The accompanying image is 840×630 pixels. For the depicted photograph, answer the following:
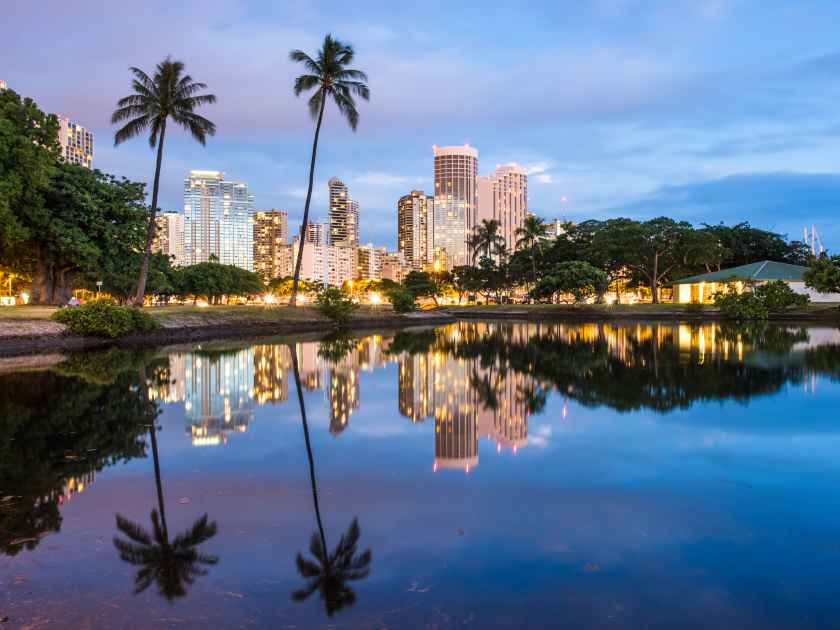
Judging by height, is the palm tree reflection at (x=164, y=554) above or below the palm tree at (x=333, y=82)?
below

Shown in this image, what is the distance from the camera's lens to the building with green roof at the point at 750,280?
236 ft

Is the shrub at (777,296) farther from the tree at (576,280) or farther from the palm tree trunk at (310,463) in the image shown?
the palm tree trunk at (310,463)

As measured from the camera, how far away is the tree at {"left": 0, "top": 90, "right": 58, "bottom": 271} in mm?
30125

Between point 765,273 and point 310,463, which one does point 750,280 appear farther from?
point 310,463

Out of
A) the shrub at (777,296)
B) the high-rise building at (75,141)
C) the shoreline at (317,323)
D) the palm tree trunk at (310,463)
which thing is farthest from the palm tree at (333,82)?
the high-rise building at (75,141)

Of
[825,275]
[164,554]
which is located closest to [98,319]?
[164,554]

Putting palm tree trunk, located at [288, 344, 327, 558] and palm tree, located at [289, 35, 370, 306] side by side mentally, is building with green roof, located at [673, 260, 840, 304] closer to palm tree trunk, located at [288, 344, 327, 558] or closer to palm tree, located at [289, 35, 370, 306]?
palm tree, located at [289, 35, 370, 306]

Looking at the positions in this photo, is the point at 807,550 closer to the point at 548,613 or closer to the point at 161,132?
the point at 548,613

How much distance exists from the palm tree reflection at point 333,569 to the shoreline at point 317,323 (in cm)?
2317

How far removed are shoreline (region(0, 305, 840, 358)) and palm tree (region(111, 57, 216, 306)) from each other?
5.51m

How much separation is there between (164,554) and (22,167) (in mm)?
32517

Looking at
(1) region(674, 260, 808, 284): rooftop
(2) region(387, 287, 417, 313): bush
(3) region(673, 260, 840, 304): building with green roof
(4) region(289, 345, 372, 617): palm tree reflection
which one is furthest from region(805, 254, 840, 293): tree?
(4) region(289, 345, 372, 617): palm tree reflection

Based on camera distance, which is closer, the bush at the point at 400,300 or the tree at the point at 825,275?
the tree at the point at 825,275

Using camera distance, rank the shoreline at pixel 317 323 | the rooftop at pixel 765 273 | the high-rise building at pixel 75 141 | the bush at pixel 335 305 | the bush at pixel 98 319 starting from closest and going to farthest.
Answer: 1. the shoreline at pixel 317 323
2. the bush at pixel 98 319
3. the bush at pixel 335 305
4. the rooftop at pixel 765 273
5. the high-rise building at pixel 75 141
